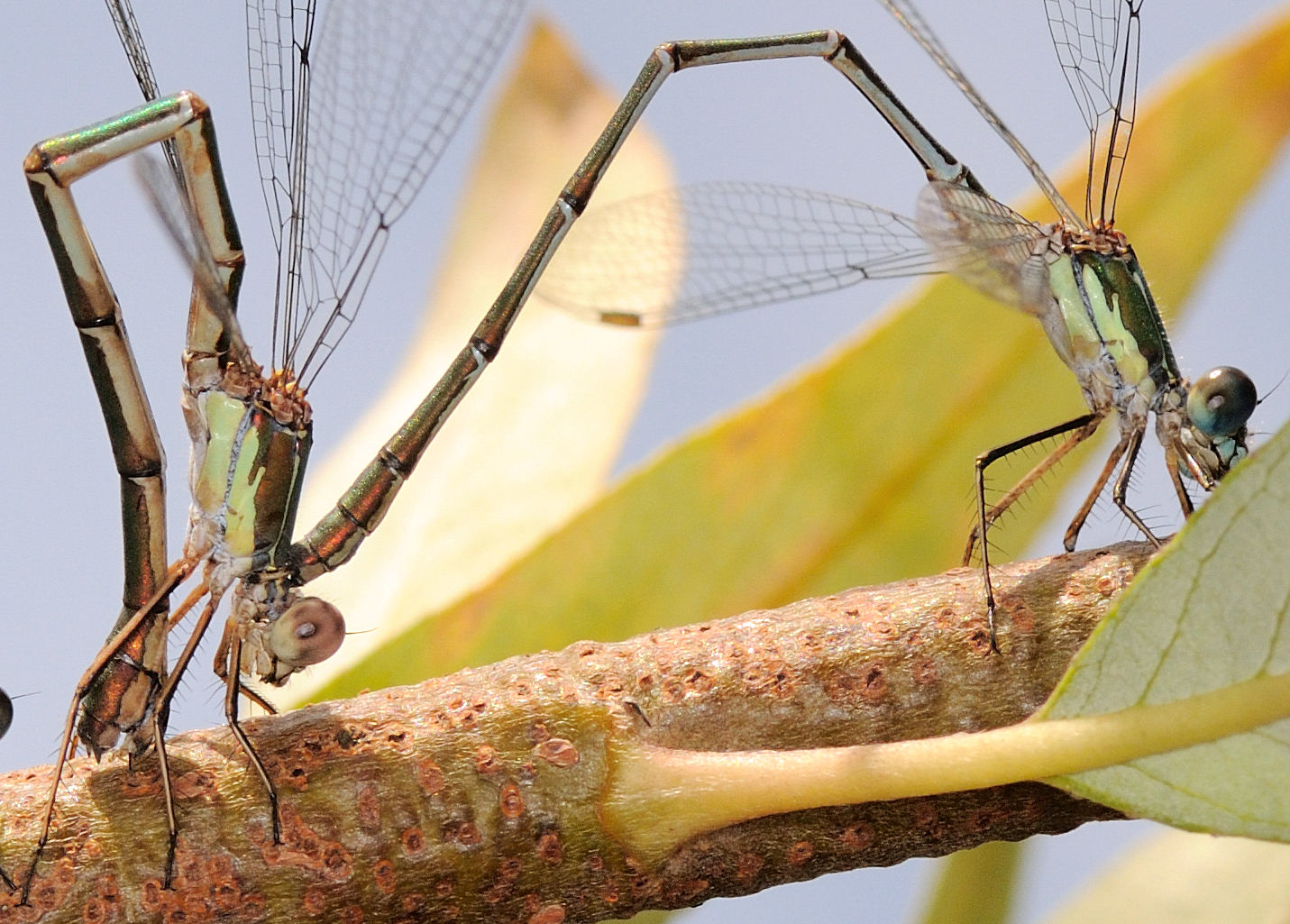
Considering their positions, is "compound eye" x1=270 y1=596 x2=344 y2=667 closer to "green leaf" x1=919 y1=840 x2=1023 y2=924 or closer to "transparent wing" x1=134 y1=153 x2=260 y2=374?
"transparent wing" x1=134 y1=153 x2=260 y2=374

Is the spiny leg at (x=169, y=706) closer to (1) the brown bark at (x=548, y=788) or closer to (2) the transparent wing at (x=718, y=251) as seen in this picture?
(1) the brown bark at (x=548, y=788)

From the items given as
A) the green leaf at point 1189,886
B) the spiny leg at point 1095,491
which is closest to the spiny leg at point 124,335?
the spiny leg at point 1095,491

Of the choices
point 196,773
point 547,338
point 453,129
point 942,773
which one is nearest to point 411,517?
point 547,338

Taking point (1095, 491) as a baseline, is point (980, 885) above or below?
below

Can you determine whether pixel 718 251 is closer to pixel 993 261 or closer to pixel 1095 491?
pixel 993 261

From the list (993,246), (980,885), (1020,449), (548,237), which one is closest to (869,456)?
(1020,449)

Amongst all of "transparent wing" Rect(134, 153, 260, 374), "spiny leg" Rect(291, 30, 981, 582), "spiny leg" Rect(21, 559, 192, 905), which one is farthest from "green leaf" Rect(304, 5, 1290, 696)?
"transparent wing" Rect(134, 153, 260, 374)

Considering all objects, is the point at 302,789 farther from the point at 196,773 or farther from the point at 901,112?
the point at 901,112
